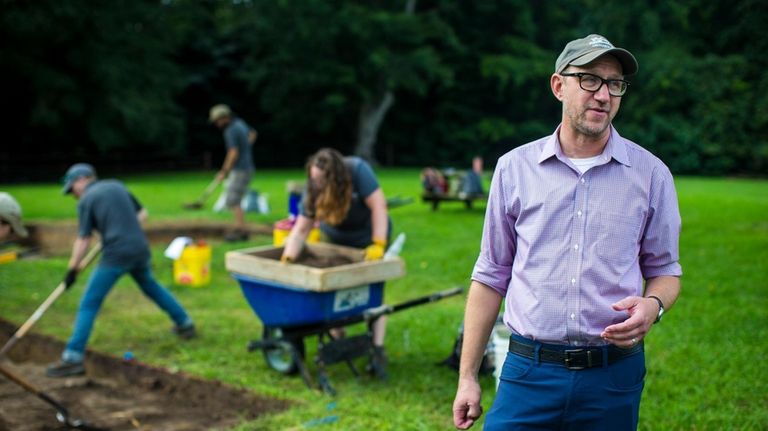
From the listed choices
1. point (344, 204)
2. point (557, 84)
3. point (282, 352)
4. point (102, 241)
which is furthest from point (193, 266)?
point (557, 84)

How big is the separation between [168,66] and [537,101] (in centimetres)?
1647

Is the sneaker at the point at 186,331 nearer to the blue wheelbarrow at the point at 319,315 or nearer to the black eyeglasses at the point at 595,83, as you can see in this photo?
the blue wheelbarrow at the point at 319,315

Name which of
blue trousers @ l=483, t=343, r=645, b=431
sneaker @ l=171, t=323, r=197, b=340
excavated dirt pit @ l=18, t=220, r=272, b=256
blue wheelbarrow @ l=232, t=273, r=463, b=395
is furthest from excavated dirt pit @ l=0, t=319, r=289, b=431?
excavated dirt pit @ l=18, t=220, r=272, b=256

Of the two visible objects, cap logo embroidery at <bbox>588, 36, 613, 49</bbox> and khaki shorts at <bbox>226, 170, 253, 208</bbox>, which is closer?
cap logo embroidery at <bbox>588, 36, 613, 49</bbox>

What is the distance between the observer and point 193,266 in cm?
837

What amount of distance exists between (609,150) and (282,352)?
3.84m

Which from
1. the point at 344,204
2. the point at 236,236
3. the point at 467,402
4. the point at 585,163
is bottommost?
the point at 236,236

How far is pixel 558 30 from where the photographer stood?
35.8 meters

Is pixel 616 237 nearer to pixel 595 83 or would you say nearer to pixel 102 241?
pixel 595 83

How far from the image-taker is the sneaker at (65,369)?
18.6 feet

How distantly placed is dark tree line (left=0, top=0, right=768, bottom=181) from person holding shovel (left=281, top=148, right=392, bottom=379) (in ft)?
71.2

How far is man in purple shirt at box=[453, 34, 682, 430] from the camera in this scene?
2227mm

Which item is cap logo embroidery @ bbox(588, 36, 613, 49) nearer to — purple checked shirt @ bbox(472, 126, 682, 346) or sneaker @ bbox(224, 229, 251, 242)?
purple checked shirt @ bbox(472, 126, 682, 346)

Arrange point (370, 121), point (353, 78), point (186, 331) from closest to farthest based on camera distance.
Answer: point (186, 331) < point (353, 78) < point (370, 121)
